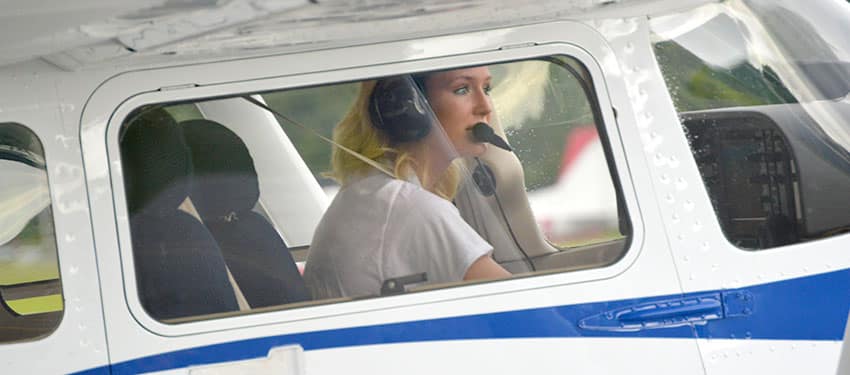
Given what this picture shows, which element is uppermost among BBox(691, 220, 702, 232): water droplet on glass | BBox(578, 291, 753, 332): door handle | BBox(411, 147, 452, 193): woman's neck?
BBox(411, 147, 452, 193): woman's neck

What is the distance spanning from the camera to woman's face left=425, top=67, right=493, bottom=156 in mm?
2732

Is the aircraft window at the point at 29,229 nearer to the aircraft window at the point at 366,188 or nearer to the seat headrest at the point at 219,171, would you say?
the aircraft window at the point at 366,188

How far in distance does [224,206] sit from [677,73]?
1233 mm

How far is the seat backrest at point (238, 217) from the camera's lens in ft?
8.82

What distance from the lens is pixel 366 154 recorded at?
9.12ft

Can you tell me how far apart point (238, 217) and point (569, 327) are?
2.92 feet

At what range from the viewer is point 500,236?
Result: 2.83m

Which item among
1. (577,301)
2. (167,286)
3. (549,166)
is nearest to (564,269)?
(577,301)

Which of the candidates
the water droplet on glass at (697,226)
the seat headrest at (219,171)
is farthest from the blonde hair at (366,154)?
the water droplet on glass at (697,226)

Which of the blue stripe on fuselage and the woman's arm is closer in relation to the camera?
the blue stripe on fuselage

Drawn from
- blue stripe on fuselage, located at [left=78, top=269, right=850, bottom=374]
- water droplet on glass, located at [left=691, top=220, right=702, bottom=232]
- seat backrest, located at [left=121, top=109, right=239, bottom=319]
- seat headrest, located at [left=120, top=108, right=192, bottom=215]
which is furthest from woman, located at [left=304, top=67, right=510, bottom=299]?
water droplet on glass, located at [left=691, top=220, right=702, bottom=232]

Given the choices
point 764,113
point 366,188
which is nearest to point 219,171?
point 366,188

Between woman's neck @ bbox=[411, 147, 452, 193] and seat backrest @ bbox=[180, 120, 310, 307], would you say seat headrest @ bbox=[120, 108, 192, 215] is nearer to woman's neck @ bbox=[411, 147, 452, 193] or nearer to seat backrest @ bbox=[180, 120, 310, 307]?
seat backrest @ bbox=[180, 120, 310, 307]

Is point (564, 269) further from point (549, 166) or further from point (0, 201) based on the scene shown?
point (0, 201)
